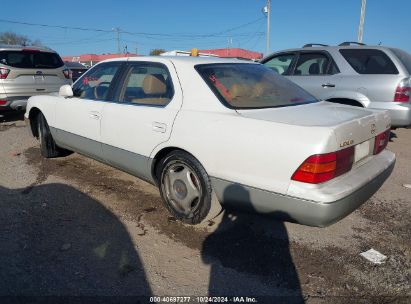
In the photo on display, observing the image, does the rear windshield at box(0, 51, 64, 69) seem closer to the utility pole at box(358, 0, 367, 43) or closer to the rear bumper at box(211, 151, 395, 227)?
the rear bumper at box(211, 151, 395, 227)

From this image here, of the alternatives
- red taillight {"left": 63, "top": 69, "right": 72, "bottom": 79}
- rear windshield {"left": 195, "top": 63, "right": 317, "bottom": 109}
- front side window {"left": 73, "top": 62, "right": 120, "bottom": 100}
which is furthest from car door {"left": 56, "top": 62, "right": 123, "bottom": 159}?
red taillight {"left": 63, "top": 69, "right": 72, "bottom": 79}

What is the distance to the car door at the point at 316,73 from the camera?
6016 millimetres

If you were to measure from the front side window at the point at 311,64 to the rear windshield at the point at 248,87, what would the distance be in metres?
2.80

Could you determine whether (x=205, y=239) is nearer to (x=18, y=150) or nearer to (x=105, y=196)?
(x=105, y=196)

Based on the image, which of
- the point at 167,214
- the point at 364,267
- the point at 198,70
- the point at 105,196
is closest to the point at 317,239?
the point at 364,267

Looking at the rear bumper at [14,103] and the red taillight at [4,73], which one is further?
the rear bumper at [14,103]

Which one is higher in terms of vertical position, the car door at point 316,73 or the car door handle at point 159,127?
the car door at point 316,73

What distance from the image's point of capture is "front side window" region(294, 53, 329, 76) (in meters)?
6.23

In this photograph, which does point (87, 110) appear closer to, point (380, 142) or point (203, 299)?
point (203, 299)

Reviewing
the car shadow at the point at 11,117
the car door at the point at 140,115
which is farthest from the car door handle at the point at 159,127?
the car shadow at the point at 11,117

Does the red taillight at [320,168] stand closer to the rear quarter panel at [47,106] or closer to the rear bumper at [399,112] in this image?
the rear bumper at [399,112]

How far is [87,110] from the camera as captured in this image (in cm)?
416

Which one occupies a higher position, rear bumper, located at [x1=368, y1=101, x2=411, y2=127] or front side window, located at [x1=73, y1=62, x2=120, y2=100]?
front side window, located at [x1=73, y1=62, x2=120, y2=100]

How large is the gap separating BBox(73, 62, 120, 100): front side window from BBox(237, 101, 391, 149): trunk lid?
6.40ft
